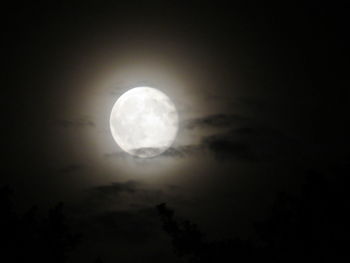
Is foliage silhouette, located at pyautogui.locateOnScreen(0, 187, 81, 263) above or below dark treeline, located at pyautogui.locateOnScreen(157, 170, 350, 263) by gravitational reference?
above

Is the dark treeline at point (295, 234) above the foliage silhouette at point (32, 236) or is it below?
below

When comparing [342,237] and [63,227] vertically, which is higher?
[63,227]

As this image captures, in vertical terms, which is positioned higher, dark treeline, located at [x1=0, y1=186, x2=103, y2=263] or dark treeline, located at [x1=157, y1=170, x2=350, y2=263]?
dark treeline, located at [x1=0, y1=186, x2=103, y2=263]

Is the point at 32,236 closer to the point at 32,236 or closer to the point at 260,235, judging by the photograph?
the point at 32,236

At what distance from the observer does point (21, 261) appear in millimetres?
20188

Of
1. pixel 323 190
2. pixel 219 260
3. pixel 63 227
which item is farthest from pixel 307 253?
pixel 63 227

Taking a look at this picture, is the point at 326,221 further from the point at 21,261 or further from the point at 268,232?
the point at 21,261

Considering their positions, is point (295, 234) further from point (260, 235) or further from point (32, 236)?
point (32, 236)

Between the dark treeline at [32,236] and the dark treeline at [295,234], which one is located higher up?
the dark treeline at [32,236]

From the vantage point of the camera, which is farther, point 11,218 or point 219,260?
point 219,260

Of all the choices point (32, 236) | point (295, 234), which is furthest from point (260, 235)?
point (32, 236)

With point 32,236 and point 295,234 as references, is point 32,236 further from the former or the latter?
point 295,234

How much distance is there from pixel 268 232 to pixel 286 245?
181 cm

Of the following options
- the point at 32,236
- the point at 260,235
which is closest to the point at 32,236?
the point at 32,236
